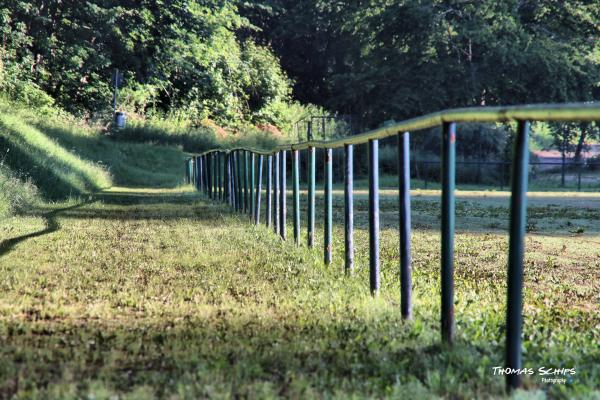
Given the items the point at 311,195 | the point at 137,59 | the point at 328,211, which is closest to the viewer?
the point at 328,211

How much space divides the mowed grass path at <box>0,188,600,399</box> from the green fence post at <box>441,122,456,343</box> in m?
0.13

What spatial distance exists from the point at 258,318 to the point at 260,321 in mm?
91

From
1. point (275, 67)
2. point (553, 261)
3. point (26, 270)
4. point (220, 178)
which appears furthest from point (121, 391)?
point (275, 67)

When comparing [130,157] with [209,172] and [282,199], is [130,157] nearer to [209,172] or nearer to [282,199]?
[209,172]

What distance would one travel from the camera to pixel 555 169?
4384cm

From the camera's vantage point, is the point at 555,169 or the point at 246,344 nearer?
the point at 246,344

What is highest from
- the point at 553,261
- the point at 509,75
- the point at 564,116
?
the point at 509,75

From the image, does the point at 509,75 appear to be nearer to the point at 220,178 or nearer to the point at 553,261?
the point at 220,178

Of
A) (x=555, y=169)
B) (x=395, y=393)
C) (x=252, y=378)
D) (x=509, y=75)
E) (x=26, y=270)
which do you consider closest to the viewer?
(x=395, y=393)

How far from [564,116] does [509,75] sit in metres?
44.5

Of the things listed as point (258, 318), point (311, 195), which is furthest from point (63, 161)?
point (258, 318)

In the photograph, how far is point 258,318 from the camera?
18.3 feet

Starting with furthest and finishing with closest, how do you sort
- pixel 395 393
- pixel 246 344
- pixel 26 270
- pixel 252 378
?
pixel 26 270, pixel 246 344, pixel 252 378, pixel 395 393

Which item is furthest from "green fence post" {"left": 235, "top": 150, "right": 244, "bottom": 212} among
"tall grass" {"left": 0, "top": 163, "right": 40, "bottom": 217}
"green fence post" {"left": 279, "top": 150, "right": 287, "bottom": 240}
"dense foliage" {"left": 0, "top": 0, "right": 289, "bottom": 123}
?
"dense foliage" {"left": 0, "top": 0, "right": 289, "bottom": 123}
